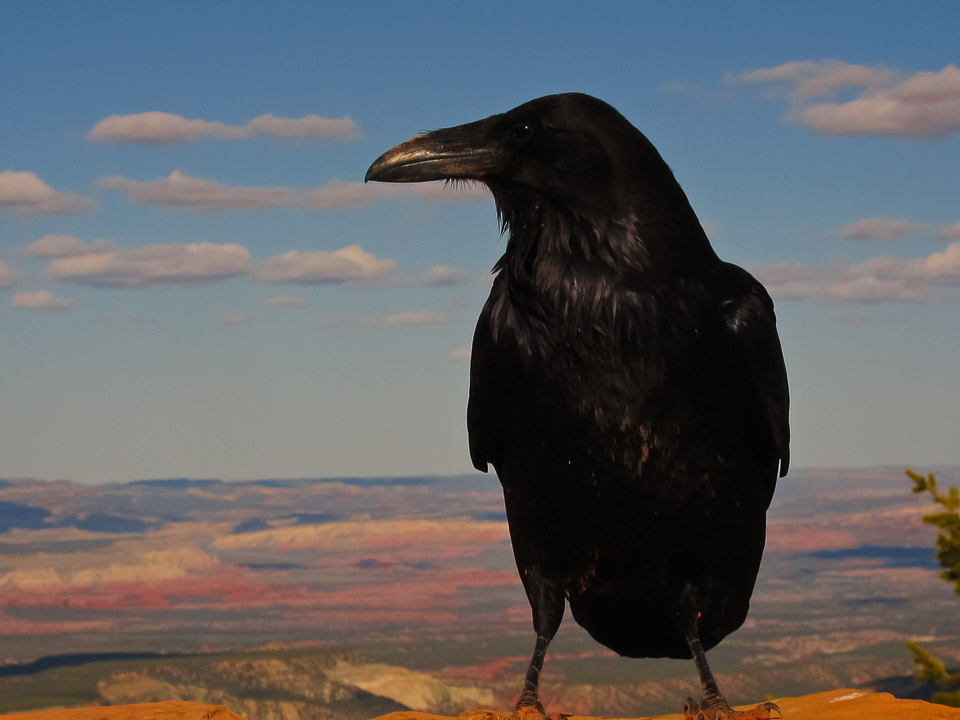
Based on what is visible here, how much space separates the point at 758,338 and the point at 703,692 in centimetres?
180

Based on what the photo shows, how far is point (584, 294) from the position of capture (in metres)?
5.13

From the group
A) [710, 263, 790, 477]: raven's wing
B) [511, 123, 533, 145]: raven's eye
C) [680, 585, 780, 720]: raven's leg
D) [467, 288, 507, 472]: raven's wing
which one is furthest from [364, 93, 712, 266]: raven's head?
[680, 585, 780, 720]: raven's leg

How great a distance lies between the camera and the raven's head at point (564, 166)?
5.18m

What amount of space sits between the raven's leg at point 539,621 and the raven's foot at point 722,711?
782 mm

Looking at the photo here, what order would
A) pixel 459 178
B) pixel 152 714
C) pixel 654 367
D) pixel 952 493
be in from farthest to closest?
pixel 952 493
pixel 152 714
pixel 459 178
pixel 654 367

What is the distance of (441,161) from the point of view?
213 inches

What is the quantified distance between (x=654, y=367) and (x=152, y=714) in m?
4.08

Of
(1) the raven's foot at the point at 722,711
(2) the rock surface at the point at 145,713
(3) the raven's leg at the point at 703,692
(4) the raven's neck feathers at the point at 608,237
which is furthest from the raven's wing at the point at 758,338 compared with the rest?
(2) the rock surface at the point at 145,713

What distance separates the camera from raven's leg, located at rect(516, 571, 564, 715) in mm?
5207

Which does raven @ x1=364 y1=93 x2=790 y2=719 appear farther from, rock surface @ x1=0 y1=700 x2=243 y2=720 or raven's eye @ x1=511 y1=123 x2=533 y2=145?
rock surface @ x1=0 y1=700 x2=243 y2=720

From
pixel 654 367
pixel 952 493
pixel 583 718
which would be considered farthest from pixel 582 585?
pixel 952 493

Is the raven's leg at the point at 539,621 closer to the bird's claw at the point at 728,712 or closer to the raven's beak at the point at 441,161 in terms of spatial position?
the bird's claw at the point at 728,712

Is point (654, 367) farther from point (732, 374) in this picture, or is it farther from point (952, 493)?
point (952, 493)

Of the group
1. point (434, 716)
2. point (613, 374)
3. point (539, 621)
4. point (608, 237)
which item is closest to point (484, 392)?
point (613, 374)
